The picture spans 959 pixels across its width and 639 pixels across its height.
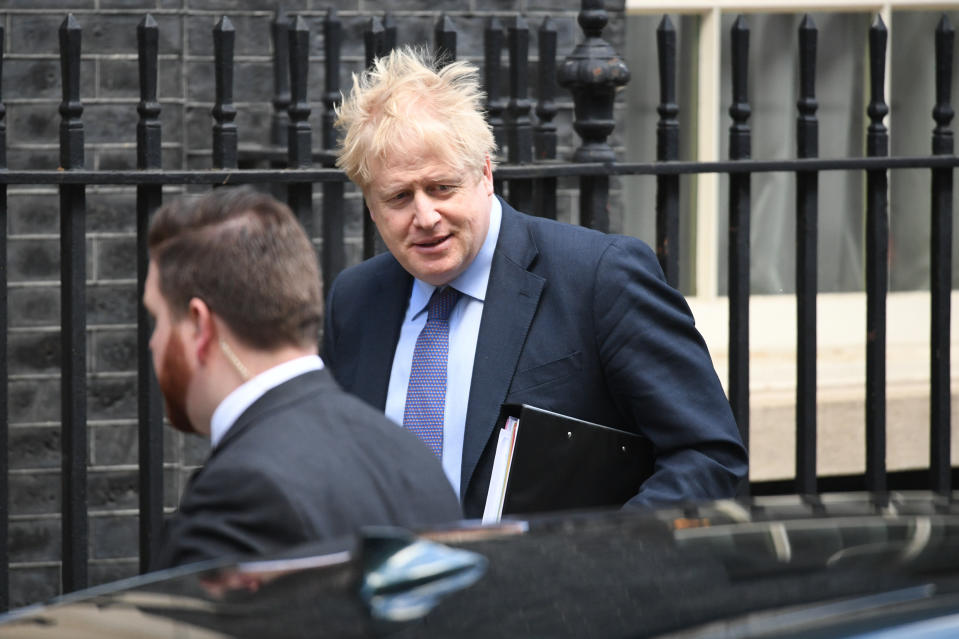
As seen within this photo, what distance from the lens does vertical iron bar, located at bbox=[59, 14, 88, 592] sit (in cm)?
365

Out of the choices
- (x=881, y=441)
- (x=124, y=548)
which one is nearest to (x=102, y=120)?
(x=124, y=548)

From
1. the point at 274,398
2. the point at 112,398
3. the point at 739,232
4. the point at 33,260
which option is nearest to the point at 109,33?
the point at 33,260

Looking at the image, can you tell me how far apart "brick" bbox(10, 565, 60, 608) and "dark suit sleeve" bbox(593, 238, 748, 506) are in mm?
2903

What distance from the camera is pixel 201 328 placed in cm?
220

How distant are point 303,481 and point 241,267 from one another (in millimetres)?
374

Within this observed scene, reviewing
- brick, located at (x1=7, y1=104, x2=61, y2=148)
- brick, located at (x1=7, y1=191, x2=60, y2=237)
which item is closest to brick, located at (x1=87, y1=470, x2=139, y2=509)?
brick, located at (x1=7, y1=191, x2=60, y2=237)

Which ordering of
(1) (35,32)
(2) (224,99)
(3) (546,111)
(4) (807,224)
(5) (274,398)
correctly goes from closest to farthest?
(5) (274,398) → (2) (224,99) → (3) (546,111) → (4) (807,224) → (1) (35,32)

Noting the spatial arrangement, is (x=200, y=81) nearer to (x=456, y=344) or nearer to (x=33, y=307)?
(x=33, y=307)

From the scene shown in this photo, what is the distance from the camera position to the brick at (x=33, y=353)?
5.12m

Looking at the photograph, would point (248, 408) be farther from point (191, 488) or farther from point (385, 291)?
point (385, 291)

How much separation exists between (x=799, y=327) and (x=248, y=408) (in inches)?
91.3

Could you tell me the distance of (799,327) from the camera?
4.12 metres

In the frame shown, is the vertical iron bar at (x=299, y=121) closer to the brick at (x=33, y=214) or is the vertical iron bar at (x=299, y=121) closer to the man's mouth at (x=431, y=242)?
the man's mouth at (x=431, y=242)

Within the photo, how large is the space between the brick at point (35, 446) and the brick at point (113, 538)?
265 millimetres
